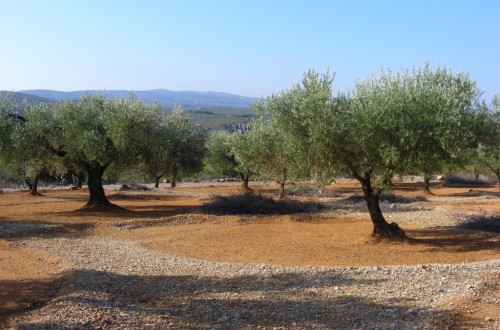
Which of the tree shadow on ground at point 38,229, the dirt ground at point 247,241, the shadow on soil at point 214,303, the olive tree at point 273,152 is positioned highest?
the olive tree at point 273,152

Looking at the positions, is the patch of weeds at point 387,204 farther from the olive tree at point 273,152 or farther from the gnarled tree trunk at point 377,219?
the gnarled tree trunk at point 377,219

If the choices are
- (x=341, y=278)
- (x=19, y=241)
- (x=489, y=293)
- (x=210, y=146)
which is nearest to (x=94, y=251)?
(x=19, y=241)

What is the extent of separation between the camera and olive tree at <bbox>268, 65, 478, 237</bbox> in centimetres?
1571

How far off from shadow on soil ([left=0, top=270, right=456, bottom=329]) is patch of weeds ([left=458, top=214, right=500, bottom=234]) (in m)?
11.2

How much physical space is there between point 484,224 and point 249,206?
11.7 meters

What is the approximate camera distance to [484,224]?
20578 mm

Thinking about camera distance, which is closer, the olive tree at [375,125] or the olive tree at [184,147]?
the olive tree at [375,125]

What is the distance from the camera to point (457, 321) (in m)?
7.99

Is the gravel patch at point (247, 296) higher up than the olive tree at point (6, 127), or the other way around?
the olive tree at point (6, 127)

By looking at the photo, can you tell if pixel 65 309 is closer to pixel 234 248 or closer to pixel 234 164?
pixel 234 248

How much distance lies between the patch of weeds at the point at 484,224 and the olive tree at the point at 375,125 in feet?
17.7

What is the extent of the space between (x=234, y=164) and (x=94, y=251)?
3957 cm

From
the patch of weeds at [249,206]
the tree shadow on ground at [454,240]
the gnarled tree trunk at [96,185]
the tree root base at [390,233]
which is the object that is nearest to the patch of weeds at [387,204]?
the patch of weeds at [249,206]

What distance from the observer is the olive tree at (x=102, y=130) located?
25891mm
